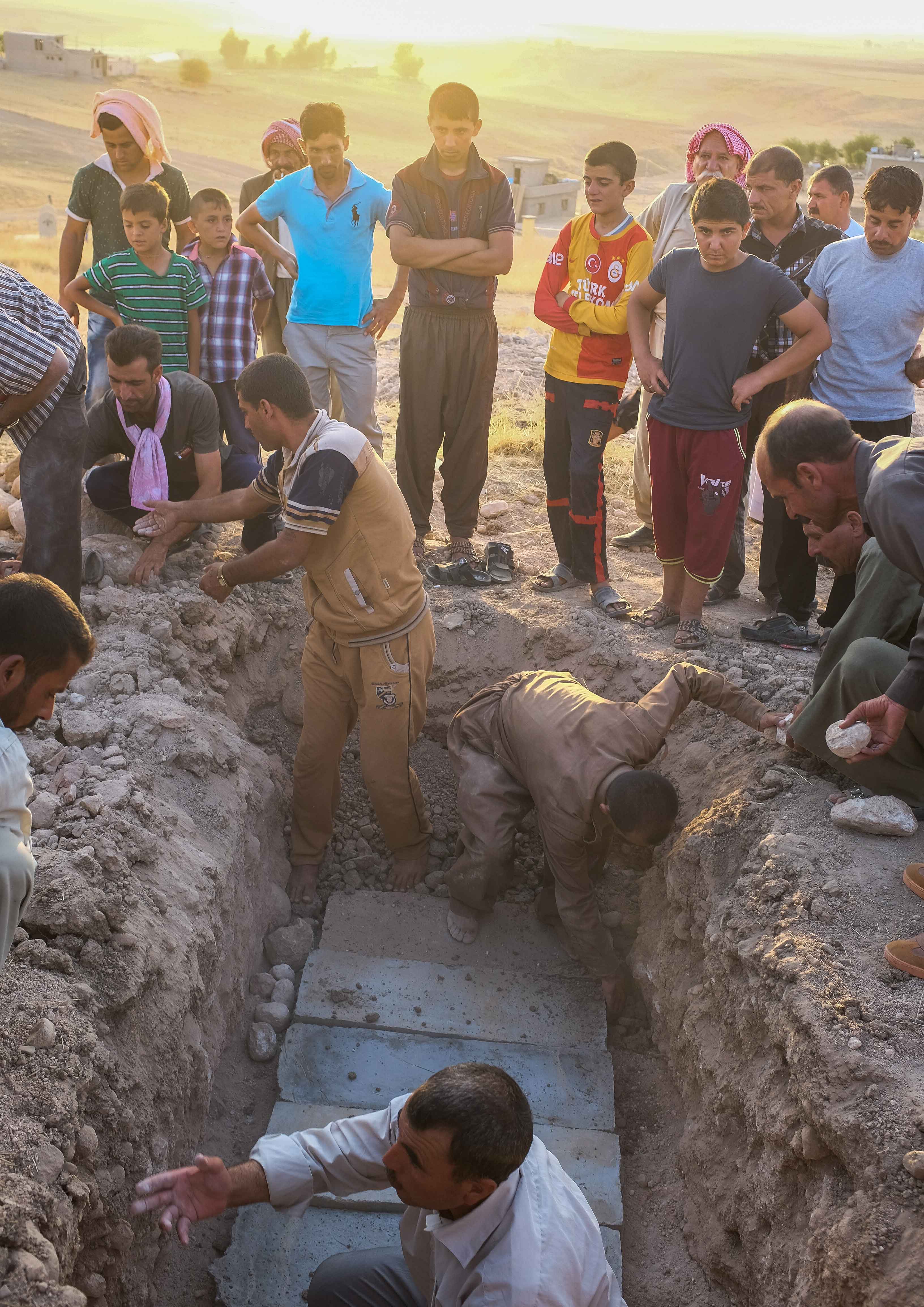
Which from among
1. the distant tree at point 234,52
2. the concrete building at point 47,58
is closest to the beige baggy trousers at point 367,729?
the concrete building at point 47,58

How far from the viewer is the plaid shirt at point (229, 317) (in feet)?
16.8

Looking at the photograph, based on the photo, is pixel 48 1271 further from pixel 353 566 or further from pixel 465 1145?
pixel 353 566

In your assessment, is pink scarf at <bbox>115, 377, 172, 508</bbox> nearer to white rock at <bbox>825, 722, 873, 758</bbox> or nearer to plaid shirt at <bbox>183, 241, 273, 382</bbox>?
plaid shirt at <bbox>183, 241, 273, 382</bbox>

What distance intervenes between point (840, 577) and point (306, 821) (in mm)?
2399

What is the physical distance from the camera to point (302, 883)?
4.36m

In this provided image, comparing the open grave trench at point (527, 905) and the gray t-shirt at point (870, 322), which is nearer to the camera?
the open grave trench at point (527, 905)

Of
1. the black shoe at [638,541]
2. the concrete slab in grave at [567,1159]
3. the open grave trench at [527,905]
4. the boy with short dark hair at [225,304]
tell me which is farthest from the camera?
the black shoe at [638,541]

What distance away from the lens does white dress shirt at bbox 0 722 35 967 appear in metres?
1.99

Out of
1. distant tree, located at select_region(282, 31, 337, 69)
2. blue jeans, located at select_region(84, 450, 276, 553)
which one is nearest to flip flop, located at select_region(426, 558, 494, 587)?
blue jeans, located at select_region(84, 450, 276, 553)

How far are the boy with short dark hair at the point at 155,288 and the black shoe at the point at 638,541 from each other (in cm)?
257

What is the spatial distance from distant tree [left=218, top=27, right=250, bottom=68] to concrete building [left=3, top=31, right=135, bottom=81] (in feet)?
52.5

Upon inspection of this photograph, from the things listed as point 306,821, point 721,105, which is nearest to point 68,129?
point 306,821

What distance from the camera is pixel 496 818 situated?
3.96 m

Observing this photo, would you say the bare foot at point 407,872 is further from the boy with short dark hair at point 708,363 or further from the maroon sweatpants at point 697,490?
the maroon sweatpants at point 697,490
